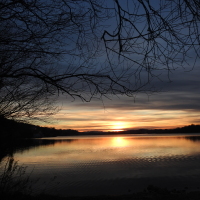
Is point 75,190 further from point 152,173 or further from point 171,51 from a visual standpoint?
point 171,51

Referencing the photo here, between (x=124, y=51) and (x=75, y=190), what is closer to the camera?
(x=124, y=51)

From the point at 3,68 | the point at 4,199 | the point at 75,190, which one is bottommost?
the point at 75,190

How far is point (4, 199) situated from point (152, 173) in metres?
16.2

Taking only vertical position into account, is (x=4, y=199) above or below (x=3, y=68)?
below

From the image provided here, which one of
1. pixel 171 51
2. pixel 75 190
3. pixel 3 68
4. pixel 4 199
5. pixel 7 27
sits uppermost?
pixel 7 27

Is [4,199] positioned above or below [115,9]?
below

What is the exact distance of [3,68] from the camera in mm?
3562

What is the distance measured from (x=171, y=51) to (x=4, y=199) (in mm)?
5742

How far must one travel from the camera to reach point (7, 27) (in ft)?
10.8

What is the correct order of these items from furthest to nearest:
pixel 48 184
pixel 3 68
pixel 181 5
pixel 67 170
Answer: pixel 67 170 < pixel 48 184 < pixel 3 68 < pixel 181 5

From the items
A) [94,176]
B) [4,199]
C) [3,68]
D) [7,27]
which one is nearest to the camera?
[7,27]

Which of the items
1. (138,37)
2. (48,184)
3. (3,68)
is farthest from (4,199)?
(48,184)

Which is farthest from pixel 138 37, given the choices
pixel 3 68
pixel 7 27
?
pixel 3 68

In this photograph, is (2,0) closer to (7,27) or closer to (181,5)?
(7,27)
